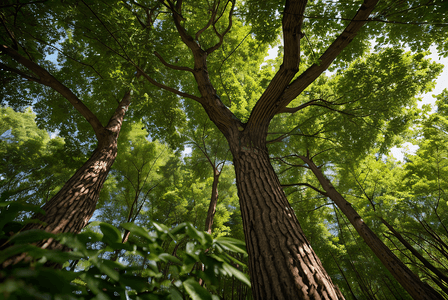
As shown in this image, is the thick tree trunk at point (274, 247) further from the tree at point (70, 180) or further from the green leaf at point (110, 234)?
the tree at point (70, 180)

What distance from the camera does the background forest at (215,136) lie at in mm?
589

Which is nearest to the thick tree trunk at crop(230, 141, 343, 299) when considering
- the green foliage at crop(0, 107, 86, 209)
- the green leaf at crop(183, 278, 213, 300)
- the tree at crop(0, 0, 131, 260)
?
the green leaf at crop(183, 278, 213, 300)

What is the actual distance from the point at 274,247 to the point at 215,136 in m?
6.00

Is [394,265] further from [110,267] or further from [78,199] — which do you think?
[78,199]

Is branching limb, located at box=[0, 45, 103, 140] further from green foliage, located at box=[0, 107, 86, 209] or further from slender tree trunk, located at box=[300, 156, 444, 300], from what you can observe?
slender tree trunk, located at box=[300, 156, 444, 300]

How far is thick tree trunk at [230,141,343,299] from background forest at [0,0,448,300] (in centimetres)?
1

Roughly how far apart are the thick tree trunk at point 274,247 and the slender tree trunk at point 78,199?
210 cm

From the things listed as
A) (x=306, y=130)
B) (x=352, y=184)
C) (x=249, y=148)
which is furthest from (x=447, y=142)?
(x=249, y=148)

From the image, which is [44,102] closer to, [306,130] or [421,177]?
[306,130]

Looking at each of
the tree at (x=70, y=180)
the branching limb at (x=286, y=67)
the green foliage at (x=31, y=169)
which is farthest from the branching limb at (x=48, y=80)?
the green foliage at (x=31, y=169)

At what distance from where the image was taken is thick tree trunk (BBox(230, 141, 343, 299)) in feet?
3.84

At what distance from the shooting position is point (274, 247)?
1.39m

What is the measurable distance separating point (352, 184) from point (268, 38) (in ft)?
21.5

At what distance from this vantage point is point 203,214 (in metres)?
8.09
